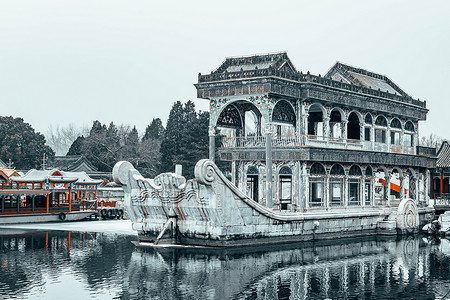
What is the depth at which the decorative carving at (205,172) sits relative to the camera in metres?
24.0

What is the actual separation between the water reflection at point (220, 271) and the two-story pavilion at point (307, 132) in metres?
4.43

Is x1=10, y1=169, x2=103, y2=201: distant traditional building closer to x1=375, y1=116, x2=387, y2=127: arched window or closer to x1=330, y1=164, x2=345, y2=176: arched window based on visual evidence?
x1=330, y1=164, x2=345, y2=176: arched window

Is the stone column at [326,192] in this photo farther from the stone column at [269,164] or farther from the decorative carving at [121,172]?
the decorative carving at [121,172]

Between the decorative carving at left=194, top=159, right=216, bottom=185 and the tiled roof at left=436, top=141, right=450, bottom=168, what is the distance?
29109mm

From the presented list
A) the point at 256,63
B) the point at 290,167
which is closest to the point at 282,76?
the point at 256,63

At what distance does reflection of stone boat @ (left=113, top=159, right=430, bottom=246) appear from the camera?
2489cm

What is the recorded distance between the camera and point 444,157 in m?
49.2

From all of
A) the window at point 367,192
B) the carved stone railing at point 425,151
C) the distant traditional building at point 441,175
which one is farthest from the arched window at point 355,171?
the distant traditional building at point 441,175

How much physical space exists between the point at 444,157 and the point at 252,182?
22.3 m

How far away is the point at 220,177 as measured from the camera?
2455 cm

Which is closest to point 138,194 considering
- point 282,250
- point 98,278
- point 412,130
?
point 282,250

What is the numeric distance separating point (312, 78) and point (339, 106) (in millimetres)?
3399

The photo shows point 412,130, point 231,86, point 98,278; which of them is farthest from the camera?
point 412,130

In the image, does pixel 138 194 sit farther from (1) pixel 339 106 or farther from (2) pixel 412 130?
(2) pixel 412 130
